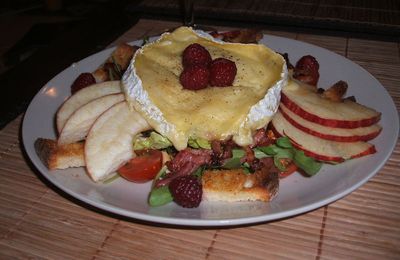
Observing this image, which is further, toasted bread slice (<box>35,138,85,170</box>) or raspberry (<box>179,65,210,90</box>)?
raspberry (<box>179,65,210,90</box>)

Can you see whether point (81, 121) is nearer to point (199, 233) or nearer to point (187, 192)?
point (187, 192)

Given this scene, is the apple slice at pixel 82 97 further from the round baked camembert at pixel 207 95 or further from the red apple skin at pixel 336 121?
the red apple skin at pixel 336 121

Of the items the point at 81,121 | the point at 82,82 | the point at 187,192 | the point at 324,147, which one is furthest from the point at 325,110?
the point at 82,82

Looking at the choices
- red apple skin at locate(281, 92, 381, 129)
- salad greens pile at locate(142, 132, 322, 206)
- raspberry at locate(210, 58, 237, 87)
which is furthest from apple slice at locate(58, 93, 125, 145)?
red apple skin at locate(281, 92, 381, 129)

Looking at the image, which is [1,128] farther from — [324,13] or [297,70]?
[324,13]

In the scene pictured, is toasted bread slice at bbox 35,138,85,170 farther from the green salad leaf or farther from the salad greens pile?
the green salad leaf

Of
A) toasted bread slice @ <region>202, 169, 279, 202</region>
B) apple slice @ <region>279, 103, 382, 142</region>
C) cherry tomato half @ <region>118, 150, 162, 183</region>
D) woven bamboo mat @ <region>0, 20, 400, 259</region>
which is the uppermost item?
apple slice @ <region>279, 103, 382, 142</region>

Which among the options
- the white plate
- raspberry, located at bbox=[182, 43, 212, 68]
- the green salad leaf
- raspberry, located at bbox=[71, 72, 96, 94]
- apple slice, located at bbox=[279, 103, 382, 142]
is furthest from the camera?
raspberry, located at bbox=[71, 72, 96, 94]
